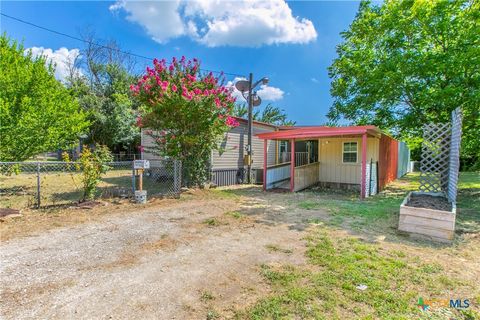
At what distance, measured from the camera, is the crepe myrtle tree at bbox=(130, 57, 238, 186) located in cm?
808

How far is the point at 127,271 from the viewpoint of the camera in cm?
319

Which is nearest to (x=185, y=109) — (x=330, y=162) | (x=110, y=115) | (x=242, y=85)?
(x=242, y=85)

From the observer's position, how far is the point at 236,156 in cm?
1168

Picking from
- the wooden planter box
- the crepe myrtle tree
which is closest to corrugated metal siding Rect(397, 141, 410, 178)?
the crepe myrtle tree

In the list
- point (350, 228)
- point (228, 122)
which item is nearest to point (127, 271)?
point (350, 228)

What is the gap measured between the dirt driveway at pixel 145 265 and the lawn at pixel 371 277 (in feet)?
0.87

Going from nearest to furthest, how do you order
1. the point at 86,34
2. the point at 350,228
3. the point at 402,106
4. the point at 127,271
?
the point at 127,271
the point at 350,228
the point at 402,106
the point at 86,34

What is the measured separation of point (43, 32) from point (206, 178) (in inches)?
480

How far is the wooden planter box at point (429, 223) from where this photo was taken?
428 cm

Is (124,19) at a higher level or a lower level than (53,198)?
higher

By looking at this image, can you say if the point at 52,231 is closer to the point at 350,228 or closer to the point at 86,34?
the point at 350,228

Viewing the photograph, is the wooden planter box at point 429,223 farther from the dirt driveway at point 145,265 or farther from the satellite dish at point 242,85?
the satellite dish at point 242,85

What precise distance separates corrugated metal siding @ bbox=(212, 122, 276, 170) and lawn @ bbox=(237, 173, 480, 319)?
622 cm

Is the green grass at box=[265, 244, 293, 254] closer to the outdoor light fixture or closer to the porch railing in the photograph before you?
the porch railing
